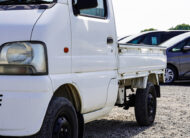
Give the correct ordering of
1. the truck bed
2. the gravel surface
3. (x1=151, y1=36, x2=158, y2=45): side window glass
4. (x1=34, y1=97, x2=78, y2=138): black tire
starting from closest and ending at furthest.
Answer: (x1=34, y1=97, x2=78, y2=138): black tire → the truck bed → the gravel surface → (x1=151, y1=36, x2=158, y2=45): side window glass

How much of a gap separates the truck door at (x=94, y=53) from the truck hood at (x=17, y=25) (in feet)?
1.87

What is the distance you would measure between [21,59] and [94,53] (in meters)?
1.23

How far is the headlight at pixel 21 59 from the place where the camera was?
12.2 ft

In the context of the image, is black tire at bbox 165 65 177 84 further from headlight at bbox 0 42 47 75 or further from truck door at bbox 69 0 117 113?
headlight at bbox 0 42 47 75

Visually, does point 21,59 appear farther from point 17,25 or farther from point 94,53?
point 94,53

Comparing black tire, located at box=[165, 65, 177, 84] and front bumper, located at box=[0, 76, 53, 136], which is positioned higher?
front bumper, located at box=[0, 76, 53, 136]

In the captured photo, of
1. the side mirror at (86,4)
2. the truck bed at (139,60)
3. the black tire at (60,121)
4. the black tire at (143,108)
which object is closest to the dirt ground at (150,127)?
the black tire at (143,108)

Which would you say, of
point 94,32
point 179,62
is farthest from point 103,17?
point 179,62

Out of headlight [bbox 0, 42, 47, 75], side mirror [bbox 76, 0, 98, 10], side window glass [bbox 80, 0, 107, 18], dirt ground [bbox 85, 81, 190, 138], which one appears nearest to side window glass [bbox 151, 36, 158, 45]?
dirt ground [bbox 85, 81, 190, 138]

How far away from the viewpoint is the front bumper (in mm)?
3631

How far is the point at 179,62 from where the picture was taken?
14195 millimetres

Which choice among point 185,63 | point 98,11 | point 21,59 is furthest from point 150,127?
point 185,63

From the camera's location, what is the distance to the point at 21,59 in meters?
3.76

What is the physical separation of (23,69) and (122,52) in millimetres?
2213
